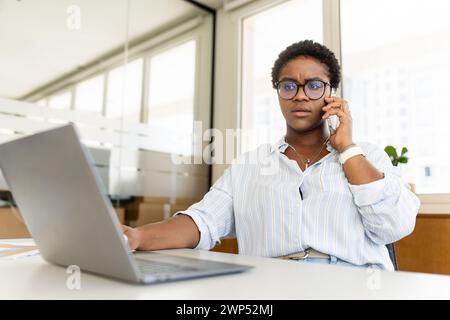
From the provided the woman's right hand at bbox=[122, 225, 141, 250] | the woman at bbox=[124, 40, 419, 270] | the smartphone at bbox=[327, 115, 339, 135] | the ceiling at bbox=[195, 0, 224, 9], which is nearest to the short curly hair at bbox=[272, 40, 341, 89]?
the woman at bbox=[124, 40, 419, 270]

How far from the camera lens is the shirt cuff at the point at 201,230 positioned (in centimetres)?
118

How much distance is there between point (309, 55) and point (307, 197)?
505 millimetres

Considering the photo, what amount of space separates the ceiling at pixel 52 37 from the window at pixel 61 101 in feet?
0.34

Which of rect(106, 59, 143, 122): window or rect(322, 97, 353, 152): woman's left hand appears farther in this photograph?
rect(106, 59, 143, 122): window

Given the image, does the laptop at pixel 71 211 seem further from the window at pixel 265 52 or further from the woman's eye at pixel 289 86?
the window at pixel 265 52

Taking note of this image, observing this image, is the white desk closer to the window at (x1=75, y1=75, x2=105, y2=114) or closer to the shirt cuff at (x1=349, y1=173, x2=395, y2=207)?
the shirt cuff at (x1=349, y1=173, x2=395, y2=207)

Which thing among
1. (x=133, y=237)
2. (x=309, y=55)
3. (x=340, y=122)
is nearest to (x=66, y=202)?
(x=133, y=237)

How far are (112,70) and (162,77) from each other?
0.45m

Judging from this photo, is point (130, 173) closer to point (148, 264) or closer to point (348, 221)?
point (348, 221)

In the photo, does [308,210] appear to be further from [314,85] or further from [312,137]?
[314,85]

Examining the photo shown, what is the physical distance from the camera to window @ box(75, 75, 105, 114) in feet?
8.89

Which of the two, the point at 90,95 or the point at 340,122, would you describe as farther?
the point at 90,95

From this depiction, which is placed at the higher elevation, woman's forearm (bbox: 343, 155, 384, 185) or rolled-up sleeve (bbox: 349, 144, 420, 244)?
woman's forearm (bbox: 343, 155, 384, 185)

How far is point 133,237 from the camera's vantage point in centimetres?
94
